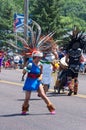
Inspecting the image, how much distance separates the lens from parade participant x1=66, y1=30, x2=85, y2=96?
17.3 metres

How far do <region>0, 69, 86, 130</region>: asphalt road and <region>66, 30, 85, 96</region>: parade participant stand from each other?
45 cm

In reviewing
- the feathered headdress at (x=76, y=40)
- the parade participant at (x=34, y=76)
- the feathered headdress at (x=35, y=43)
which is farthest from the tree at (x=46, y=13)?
the parade participant at (x=34, y=76)

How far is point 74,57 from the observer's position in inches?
682

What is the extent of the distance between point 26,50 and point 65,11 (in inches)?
4450

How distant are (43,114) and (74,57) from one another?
4719 millimetres

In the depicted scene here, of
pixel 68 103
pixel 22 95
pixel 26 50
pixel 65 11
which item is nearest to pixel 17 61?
pixel 22 95

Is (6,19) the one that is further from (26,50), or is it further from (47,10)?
Answer: (26,50)

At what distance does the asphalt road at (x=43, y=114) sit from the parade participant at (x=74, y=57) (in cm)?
45

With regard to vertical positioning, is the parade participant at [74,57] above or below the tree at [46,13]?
below

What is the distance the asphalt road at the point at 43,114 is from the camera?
11241 mm

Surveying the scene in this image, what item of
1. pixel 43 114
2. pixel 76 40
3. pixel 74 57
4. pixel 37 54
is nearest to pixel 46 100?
pixel 43 114

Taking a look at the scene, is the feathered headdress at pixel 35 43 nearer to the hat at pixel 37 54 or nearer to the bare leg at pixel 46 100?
the hat at pixel 37 54

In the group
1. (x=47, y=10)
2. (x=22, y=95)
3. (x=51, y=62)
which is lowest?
(x=22, y=95)

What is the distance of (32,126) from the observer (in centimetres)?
1123
